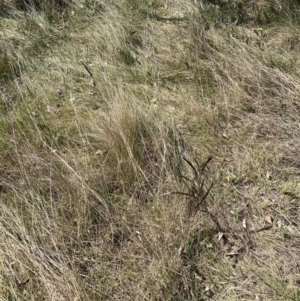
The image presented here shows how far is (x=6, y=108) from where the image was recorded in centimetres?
329

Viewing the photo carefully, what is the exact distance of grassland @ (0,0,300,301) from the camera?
217 cm

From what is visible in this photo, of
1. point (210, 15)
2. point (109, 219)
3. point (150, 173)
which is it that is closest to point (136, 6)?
point (210, 15)

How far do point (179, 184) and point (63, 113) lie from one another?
127cm

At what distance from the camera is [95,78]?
142 inches

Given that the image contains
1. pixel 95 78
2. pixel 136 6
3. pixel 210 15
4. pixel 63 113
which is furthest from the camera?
pixel 136 6

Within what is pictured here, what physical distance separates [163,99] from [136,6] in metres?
1.72

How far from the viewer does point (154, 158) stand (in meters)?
2.76

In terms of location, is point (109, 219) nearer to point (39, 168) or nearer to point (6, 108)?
point (39, 168)

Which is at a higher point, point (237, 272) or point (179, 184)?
point (179, 184)

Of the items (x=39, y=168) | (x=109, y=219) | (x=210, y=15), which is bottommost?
(x=109, y=219)

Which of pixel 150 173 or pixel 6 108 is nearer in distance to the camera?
pixel 150 173

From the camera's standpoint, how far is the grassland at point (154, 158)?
7.13 ft

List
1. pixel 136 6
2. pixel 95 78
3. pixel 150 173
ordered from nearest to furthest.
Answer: pixel 150 173
pixel 95 78
pixel 136 6

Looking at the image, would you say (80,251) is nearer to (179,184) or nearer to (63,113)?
(179,184)
